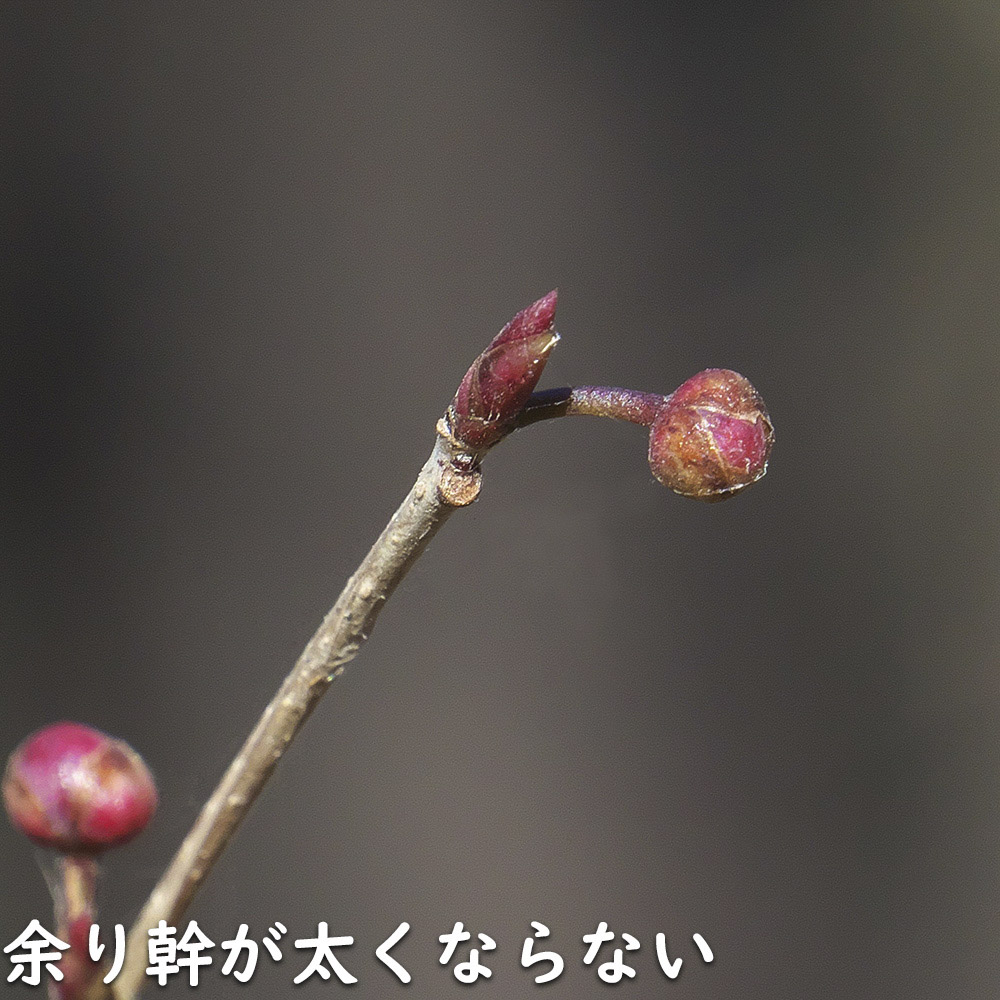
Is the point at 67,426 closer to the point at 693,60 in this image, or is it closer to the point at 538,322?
the point at 693,60

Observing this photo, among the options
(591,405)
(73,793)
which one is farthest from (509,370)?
(73,793)

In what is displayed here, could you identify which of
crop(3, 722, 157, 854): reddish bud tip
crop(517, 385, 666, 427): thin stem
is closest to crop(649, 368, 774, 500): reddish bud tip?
crop(517, 385, 666, 427): thin stem

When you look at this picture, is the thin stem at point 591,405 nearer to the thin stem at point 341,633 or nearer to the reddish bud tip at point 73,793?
the thin stem at point 341,633

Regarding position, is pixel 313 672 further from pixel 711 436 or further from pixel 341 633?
pixel 711 436

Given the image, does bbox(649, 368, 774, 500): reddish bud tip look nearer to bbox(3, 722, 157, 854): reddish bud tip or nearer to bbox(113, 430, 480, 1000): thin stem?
bbox(113, 430, 480, 1000): thin stem

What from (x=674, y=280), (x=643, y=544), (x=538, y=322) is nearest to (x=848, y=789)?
(x=643, y=544)
